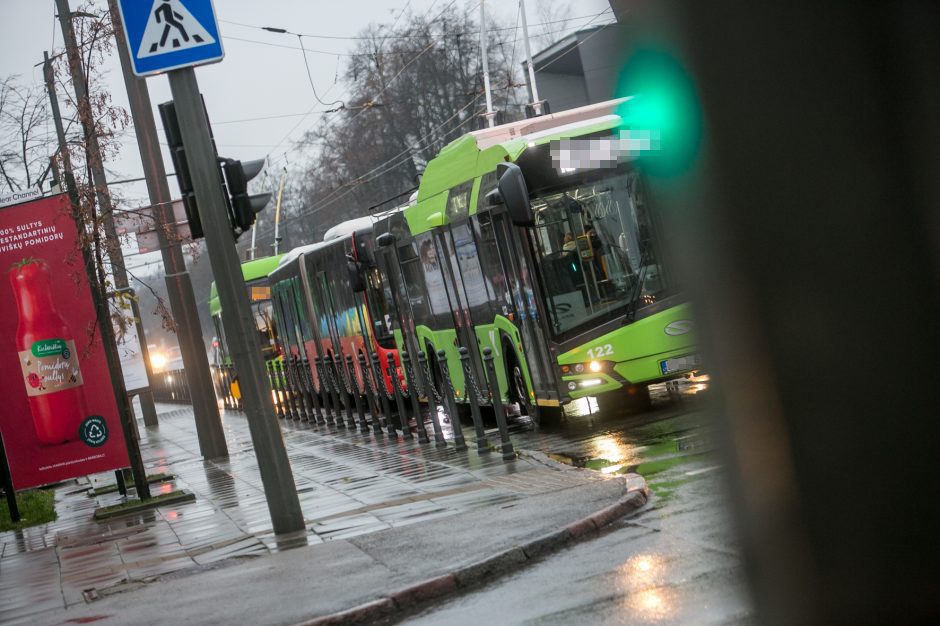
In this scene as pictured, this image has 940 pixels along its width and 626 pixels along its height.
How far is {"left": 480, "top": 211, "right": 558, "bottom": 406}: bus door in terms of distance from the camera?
15.5 meters

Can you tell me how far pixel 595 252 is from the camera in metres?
15.1

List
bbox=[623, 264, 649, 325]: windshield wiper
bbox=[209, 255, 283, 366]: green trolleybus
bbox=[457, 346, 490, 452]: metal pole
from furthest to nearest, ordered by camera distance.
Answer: bbox=[209, 255, 283, 366]: green trolleybus < bbox=[457, 346, 490, 452]: metal pole < bbox=[623, 264, 649, 325]: windshield wiper

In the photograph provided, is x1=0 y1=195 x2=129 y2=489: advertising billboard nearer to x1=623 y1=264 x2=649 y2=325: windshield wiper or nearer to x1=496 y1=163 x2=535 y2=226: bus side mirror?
x1=496 y1=163 x2=535 y2=226: bus side mirror

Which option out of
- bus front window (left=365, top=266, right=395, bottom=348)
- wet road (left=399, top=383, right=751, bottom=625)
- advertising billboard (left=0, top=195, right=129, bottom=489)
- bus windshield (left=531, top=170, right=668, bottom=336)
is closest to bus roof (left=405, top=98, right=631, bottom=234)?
bus windshield (left=531, top=170, right=668, bottom=336)

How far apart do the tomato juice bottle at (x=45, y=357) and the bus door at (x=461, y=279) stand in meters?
5.04

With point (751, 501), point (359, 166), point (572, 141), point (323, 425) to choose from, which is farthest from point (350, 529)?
point (359, 166)

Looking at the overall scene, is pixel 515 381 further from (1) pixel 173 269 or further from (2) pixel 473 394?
(1) pixel 173 269

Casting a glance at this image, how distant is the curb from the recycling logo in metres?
8.94

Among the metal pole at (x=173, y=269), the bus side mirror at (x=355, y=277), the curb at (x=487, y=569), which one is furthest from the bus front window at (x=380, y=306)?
the curb at (x=487, y=569)

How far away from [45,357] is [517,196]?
6.33m

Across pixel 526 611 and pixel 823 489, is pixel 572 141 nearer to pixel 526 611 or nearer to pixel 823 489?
pixel 526 611

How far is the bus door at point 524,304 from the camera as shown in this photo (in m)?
15.5

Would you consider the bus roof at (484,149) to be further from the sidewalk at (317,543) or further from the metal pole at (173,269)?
the metal pole at (173,269)

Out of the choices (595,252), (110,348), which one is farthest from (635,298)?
(110,348)
